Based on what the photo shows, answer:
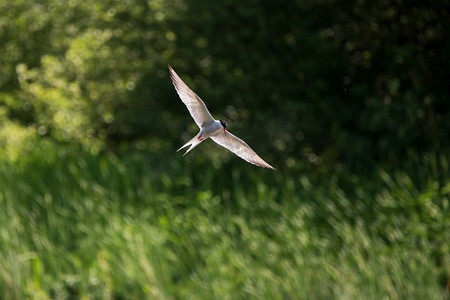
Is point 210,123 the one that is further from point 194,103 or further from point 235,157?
point 235,157

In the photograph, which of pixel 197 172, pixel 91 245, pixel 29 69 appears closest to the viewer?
pixel 91 245

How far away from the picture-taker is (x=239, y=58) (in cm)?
1155

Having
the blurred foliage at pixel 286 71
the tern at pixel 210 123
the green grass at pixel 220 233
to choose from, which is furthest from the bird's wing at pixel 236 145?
the blurred foliage at pixel 286 71

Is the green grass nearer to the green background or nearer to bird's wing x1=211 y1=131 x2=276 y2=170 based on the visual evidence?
the green background

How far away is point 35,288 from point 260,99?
3970mm

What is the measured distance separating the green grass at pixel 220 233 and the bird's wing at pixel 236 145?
4131 millimetres

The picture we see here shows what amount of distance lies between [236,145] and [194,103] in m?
0.19

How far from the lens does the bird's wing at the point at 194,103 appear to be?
11.3 feet

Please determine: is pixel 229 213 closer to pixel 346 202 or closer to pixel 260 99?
pixel 346 202

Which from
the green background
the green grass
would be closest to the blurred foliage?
the green background

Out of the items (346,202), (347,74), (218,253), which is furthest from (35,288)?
(347,74)

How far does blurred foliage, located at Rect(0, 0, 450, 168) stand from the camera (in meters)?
11.0

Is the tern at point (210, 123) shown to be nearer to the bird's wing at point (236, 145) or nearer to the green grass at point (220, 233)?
the bird's wing at point (236, 145)

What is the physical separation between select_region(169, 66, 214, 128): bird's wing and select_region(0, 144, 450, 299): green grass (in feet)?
13.9
